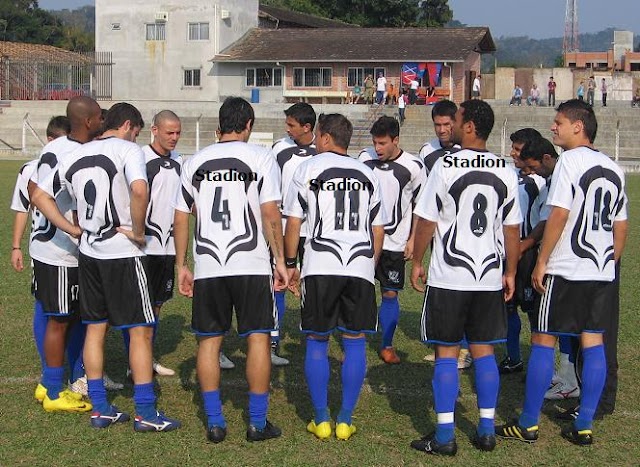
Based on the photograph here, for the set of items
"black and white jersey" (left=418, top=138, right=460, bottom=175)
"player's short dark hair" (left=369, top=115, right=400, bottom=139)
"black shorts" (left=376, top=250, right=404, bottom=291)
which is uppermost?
"player's short dark hair" (left=369, top=115, right=400, bottom=139)

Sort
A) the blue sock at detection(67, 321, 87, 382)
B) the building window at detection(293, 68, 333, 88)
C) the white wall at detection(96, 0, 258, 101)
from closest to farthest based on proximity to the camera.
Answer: the blue sock at detection(67, 321, 87, 382)
the building window at detection(293, 68, 333, 88)
the white wall at detection(96, 0, 258, 101)

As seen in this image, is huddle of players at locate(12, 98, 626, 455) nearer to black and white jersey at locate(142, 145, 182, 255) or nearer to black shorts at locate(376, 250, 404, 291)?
black and white jersey at locate(142, 145, 182, 255)

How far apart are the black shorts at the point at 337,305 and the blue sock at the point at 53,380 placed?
1873 mm

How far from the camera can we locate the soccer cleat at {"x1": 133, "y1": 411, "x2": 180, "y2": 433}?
6.00 meters

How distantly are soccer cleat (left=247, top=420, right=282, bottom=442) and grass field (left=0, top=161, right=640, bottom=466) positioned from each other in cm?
6

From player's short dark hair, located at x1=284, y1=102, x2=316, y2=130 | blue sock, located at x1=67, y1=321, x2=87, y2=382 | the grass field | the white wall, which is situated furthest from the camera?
the white wall

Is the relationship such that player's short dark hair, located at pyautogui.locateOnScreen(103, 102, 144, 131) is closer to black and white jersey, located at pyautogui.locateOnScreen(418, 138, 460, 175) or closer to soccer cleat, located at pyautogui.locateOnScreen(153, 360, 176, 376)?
soccer cleat, located at pyautogui.locateOnScreen(153, 360, 176, 376)

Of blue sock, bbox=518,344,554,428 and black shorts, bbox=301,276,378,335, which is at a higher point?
black shorts, bbox=301,276,378,335

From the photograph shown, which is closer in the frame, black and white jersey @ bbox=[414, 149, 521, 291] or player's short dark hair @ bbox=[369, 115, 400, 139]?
black and white jersey @ bbox=[414, 149, 521, 291]

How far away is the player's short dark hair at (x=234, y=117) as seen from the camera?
19.2 feet

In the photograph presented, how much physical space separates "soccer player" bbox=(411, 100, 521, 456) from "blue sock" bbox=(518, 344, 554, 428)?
0.99 feet

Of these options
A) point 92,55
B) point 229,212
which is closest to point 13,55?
point 92,55

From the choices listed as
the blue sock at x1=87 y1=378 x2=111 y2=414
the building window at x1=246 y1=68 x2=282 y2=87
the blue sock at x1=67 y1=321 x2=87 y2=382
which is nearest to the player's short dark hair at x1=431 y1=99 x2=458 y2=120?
the blue sock at x1=67 y1=321 x2=87 y2=382

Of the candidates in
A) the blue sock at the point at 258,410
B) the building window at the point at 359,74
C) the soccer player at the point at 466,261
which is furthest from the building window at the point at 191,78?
the soccer player at the point at 466,261
